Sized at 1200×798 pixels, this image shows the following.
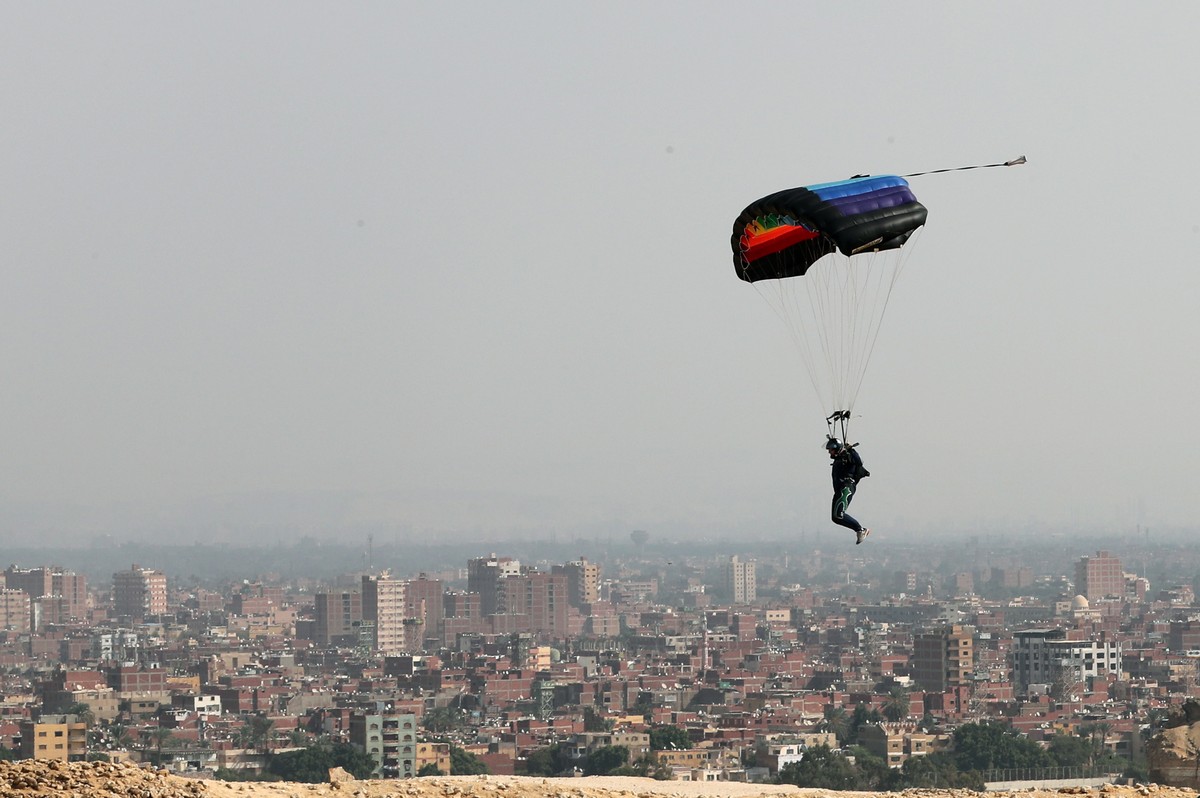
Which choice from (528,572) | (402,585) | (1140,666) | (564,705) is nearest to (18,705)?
(564,705)

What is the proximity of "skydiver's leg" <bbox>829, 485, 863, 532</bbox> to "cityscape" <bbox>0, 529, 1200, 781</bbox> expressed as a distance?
13.1m

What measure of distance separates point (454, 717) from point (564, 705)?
9555 millimetres

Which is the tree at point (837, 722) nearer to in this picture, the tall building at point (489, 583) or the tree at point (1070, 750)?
the tree at point (1070, 750)

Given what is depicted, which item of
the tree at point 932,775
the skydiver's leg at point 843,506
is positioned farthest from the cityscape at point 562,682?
the skydiver's leg at point 843,506

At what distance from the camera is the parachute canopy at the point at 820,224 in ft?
53.4

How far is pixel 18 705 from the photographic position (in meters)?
97.2

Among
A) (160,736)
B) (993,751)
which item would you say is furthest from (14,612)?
(993,751)

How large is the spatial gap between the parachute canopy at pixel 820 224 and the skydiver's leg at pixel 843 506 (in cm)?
217

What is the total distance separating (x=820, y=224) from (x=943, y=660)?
101354mm

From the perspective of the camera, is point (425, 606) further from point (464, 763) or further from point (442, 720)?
point (464, 763)

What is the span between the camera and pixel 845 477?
1702cm

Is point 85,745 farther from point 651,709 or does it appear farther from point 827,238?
point 827,238

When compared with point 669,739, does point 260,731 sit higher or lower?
lower

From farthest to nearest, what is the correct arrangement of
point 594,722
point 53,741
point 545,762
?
point 594,722 < point 545,762 < point 53,741
